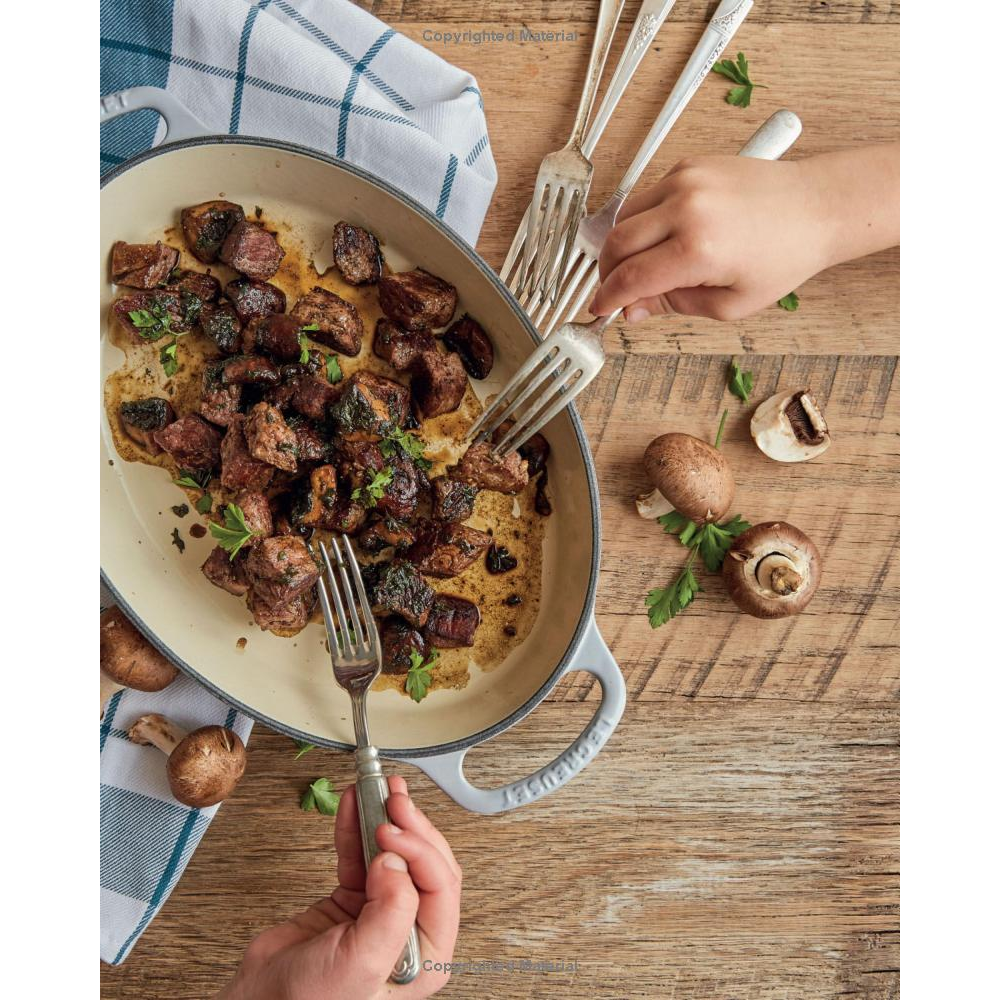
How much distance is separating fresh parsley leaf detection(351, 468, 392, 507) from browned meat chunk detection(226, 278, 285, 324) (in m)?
0.59

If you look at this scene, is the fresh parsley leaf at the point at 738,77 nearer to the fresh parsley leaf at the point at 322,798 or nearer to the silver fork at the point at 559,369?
the silver fork at the point at 559,369

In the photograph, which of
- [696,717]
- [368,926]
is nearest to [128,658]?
[368,926]

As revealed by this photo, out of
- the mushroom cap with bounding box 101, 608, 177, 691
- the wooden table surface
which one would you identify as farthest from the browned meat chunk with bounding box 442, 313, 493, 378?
the mushroom cap with bounding box 101, 608, 177, 691

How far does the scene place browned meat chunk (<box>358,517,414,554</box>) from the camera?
2.49m

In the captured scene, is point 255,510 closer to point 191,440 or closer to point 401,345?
point 191,440

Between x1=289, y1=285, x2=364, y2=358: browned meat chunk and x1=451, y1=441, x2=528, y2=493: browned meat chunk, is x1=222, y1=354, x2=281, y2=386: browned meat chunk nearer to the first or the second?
x1=289, y1=285, x2=364, y2=358: browned meat chunk

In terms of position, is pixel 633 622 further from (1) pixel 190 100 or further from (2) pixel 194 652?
(1) pixel 190 100

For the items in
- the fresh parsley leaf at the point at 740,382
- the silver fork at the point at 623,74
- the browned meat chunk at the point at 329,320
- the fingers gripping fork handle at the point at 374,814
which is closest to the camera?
the fingers gripping fork handle at the point at 374,814

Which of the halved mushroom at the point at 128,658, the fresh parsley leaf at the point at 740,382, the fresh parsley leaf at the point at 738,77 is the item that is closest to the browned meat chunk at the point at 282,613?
the halved mushroom at the point at 128,658

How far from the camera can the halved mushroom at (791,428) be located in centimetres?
264

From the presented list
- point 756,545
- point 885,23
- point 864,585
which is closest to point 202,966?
point 756,545

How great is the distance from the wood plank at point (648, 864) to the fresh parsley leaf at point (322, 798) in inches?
1.7

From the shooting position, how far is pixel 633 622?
2.72m

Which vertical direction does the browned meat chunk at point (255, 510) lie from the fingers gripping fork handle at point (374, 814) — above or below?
above
